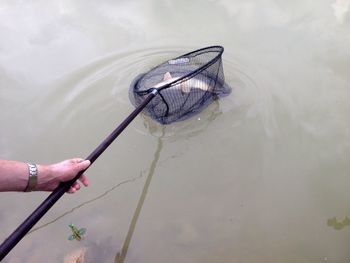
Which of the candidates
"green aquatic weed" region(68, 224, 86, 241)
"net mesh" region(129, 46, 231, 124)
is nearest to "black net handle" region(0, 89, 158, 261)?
"green aquatic weed" region(68, 224, 86, 241)

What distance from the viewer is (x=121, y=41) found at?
483cm

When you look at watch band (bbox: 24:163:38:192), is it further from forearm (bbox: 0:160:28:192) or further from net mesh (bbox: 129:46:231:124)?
net mesh (bbox: 129:46:231:124)

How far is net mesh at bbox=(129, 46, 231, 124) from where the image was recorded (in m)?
3.57

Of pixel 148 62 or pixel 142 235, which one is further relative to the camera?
pixel 148 62

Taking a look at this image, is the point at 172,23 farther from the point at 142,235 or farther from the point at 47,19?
the point at 142,235

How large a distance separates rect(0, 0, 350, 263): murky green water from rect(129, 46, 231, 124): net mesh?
157mm

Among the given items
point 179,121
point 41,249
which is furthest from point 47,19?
point 41,249

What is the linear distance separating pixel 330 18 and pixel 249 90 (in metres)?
1.68

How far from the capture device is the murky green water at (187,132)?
3102 millimetres

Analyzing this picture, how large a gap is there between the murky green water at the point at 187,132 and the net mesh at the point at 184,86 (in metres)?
0.16

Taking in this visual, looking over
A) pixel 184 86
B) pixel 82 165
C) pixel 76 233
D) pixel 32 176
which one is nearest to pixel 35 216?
pixel 32 176

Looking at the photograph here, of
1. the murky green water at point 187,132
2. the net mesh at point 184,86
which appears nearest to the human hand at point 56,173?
the murky green water at point 187,132

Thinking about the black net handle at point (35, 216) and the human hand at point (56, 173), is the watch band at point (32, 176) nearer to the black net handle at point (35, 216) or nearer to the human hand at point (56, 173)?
the human hand at point (56, 173)

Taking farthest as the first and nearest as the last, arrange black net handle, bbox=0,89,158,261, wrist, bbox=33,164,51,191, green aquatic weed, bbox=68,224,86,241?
1. green aquatic weed, bbox=68,224,86,241
2. wrist, bbox=33,164,51,191
3. black net handle, bbox=0,89,158,261
